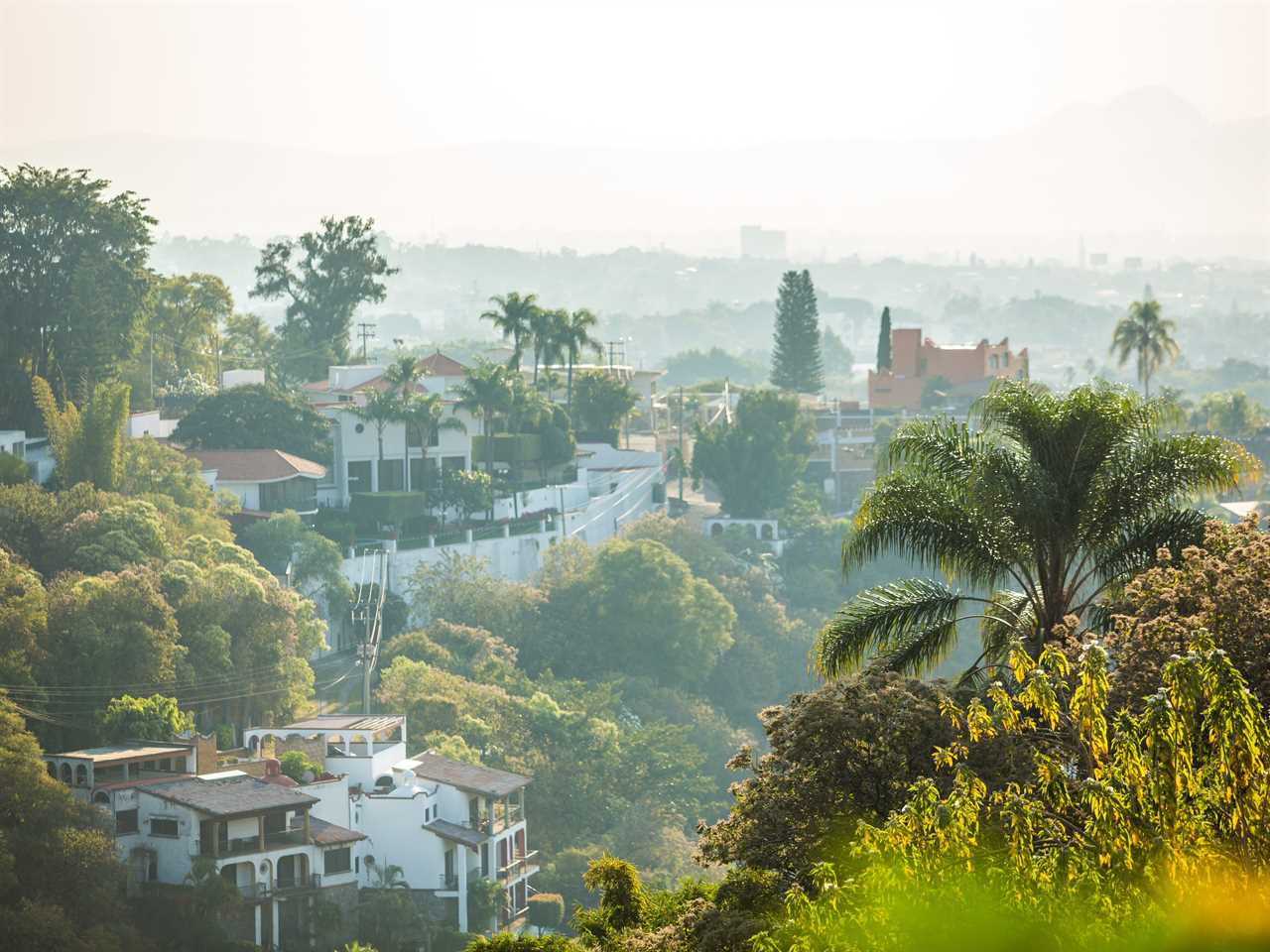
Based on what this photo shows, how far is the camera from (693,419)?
266 feet

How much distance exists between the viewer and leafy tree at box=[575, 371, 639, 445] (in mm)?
65125

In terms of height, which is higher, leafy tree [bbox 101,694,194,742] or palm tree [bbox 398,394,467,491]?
palm tree [bbox 398,394,467,491]

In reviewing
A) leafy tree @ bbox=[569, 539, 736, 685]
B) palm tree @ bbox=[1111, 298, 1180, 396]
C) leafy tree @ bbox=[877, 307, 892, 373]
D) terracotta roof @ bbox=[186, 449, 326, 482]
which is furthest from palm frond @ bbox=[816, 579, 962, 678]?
leafy tree @ bbox=[877, 307, 892, 373]

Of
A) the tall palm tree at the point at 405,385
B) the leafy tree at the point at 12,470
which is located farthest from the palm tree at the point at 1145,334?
the leafy tree at the point at 12,470

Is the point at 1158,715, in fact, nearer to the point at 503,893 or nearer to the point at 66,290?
the point at 503,893

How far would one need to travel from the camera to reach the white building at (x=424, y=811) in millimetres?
33531

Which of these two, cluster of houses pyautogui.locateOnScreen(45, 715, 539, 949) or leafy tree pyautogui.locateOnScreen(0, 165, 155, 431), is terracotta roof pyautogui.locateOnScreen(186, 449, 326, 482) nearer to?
leafy tree pyautogui.locateOnScreen(0, 165, 155, 431)

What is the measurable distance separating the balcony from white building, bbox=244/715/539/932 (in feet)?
0.08

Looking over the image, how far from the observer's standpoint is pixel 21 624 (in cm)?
3459

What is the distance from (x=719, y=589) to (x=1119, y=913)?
4630 cm

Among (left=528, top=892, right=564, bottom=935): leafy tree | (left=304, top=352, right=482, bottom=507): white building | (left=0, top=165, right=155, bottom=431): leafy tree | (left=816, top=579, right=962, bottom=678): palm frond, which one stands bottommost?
(left=528, top=892, right=564, bottom=935): leafy tree

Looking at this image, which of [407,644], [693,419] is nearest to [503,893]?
[407,644]

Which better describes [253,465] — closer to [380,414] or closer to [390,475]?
[380,414]

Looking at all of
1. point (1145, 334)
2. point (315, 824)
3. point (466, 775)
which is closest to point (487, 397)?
point (466, 775)
